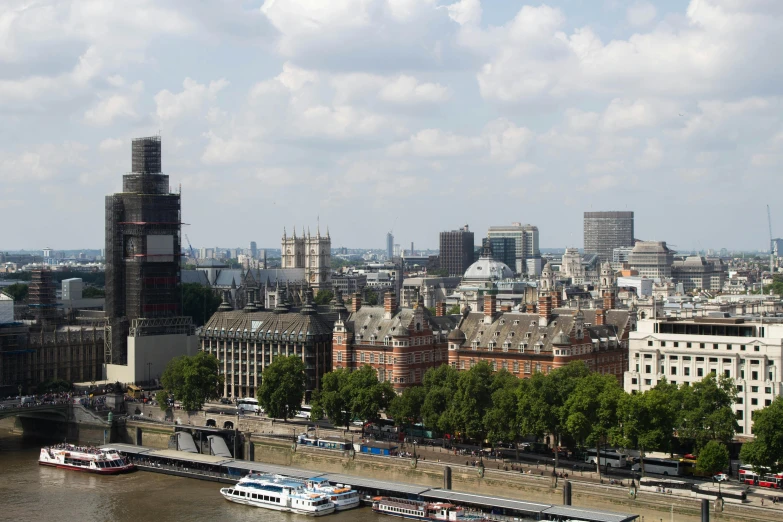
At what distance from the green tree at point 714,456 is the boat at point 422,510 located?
17.3 metres

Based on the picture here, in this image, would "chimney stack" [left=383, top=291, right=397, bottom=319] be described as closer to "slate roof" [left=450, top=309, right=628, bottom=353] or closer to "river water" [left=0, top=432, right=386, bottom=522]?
"slate roof" [left=450, top=309, right=628, bottom=353]

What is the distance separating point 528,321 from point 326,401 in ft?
77.2

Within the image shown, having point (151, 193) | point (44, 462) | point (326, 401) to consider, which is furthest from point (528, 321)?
point (151, 193)

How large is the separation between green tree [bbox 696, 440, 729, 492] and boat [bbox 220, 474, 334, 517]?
28895mm

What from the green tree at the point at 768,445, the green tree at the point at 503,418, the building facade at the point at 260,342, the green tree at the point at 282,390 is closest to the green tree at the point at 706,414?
the green tree at the point at 768,445

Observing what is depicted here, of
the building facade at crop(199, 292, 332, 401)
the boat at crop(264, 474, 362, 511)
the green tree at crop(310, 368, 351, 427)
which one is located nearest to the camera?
the boat at crop(264, 474, 362, 511)

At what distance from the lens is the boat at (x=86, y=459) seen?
10694 cm

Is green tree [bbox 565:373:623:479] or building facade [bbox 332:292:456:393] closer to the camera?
green tree [bbox 565:373:623:479]

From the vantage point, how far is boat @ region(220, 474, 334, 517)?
90.5m

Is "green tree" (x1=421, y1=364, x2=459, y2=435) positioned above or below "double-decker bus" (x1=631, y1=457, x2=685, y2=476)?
above

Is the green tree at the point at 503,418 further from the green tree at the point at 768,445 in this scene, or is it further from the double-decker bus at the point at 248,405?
the double-decker bus at the point at 248,405

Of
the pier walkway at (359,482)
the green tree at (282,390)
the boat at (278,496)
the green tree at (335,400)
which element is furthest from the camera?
the green tree at (282,390)

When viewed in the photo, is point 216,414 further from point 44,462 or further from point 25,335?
point 25,335

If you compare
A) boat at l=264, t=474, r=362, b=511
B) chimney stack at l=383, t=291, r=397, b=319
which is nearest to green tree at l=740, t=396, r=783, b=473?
boat at l=264, t=474, r=362, b=511
